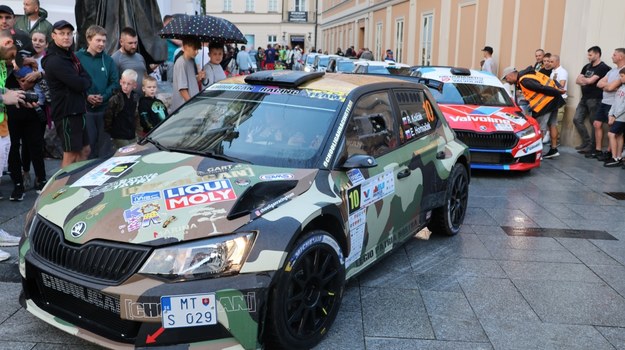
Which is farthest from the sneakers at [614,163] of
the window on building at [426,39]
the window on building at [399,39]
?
the window on building at [399,39]

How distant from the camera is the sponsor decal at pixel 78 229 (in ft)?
10.1

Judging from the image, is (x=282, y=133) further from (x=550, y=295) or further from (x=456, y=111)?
(x=456, y=111)

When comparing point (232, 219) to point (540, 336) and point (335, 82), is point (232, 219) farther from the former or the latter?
point (540, 336)

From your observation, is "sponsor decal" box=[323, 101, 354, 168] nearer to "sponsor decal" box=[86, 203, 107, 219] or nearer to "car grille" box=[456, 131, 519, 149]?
"sponsor decal" box=[86, 203, 107, 219]

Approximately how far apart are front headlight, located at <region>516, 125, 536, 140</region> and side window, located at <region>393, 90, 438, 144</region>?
3917 mm

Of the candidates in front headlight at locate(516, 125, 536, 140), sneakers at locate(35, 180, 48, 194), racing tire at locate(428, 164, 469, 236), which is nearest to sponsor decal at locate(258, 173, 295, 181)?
racing tire at locate(428, 164, 469, 236)

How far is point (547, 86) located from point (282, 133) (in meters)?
8.84

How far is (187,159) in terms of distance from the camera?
149 inches

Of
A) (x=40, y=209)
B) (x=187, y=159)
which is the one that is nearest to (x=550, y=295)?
(x=187, y=159)

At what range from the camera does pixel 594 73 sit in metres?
11.5

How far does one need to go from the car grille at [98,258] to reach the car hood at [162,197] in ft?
0.15

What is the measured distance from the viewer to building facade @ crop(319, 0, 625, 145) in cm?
1220

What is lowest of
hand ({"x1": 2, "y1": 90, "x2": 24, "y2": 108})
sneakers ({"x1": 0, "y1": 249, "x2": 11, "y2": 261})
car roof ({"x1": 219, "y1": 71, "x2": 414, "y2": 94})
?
sneakers ({"x1": 0, "y1": 249, "x2": 11, "y2": 261})

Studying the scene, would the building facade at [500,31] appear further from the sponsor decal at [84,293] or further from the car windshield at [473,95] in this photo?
the sponsor decal at [84,293]
